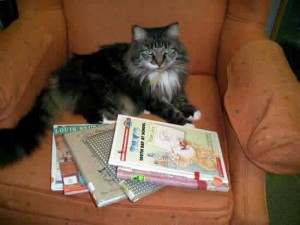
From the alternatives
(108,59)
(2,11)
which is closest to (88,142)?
(108,59)

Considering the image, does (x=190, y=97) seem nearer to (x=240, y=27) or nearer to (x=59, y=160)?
(x=240, y=27)

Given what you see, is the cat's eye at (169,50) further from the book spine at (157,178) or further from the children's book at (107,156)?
the book spine at (157,178)

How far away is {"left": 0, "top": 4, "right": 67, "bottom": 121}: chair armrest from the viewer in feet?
3.12

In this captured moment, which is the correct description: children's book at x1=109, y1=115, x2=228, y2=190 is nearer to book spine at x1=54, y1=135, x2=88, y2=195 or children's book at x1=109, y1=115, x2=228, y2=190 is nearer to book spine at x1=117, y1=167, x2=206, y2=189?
book spine at x1=117, y1=167, x2=206, y2=189

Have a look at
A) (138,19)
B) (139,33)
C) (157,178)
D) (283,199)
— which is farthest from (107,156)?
(283,199)

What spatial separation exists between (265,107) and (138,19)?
728mm

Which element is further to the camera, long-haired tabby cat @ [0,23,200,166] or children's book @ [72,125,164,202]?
long-haired tabby cat @ [0,23,200,166]

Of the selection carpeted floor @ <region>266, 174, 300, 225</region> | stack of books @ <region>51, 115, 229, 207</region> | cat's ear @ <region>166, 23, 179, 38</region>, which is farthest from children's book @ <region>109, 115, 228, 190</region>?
carpeted floor @ <region>266, 174, 300, 225</region>

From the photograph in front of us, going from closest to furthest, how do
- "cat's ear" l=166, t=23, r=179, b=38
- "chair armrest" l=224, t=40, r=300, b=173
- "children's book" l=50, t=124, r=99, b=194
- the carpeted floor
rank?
1. "chair armrest" l=224, t=40, r=300, b=173
2. "children's book" l=50, t=124, r=99, b=194
3. "cat's ear" l=166, t=23, r=179, b=38
4. the carpeted floor

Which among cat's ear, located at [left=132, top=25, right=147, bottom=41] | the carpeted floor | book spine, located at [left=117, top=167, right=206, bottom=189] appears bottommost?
the carpeted floor

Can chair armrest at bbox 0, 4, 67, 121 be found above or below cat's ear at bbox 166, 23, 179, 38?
below

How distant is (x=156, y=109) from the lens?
49.4 inches

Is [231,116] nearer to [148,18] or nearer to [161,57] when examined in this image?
[161,57]

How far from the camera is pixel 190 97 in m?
1.32
